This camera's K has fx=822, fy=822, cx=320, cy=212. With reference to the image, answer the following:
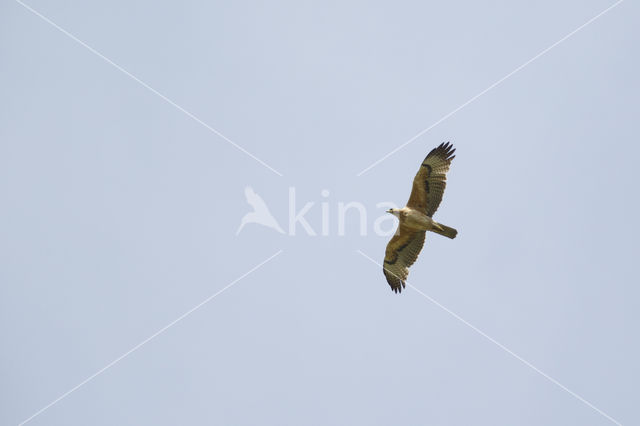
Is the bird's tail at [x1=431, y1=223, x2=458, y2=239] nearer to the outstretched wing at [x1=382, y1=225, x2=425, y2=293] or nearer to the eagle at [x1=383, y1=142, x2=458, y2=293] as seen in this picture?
the eagle at [x1=383, y1=142, x2=458, y2=293]

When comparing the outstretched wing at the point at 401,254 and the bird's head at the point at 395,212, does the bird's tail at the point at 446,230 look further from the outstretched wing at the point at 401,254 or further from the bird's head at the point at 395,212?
the bird's head at the point at 395,212

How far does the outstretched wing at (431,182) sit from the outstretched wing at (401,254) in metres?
0.81

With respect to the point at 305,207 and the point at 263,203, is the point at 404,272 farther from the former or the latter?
the point at 263,203

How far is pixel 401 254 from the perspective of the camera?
848 inches

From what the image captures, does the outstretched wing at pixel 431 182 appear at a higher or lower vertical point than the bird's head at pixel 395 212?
higher

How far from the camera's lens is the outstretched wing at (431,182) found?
20281mm

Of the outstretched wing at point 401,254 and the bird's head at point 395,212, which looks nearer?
the bird's head at point 395,212

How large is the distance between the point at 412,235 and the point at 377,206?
135cm

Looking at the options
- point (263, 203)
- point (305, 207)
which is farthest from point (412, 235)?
point (263, 203)

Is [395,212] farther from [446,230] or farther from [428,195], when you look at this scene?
[446,230]

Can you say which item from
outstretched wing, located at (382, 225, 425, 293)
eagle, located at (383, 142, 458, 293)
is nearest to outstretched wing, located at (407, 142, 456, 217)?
eagle, located at (383, 142, 458, 293)

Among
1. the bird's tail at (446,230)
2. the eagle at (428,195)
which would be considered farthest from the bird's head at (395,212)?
the bird's tail at (446,230)

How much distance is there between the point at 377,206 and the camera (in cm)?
2177

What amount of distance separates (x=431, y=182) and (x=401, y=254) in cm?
229
